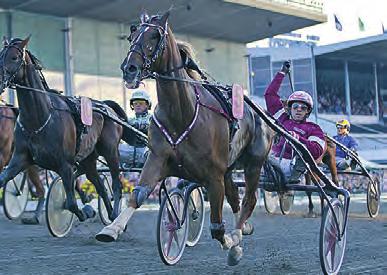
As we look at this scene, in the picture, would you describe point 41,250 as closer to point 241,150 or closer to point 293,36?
point 241,150

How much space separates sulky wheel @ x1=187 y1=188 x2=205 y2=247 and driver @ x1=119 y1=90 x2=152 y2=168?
5.79 feet

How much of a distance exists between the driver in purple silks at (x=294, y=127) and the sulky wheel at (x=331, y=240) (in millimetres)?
1108

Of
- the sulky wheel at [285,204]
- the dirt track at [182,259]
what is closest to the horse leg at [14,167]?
the dirt track at [182,259]

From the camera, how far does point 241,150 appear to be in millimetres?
6551

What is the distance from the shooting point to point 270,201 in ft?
43.5

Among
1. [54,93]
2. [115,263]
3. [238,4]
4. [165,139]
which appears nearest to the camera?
[165,139]

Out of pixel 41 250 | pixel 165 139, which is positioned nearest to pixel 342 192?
pixel 165 139

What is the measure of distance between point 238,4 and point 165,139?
21.3 meters

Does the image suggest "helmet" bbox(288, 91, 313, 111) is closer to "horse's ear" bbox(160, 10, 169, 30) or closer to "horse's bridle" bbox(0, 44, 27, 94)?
"horse's ear" bbox(160, 10, 169, 30)

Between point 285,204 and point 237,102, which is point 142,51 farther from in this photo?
point 285,204

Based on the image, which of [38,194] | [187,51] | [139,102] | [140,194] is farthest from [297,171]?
[38,194]

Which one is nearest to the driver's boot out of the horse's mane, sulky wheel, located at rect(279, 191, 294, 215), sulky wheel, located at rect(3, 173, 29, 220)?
the horse's mane

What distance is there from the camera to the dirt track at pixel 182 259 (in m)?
6.02

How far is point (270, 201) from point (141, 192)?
27.7ft
